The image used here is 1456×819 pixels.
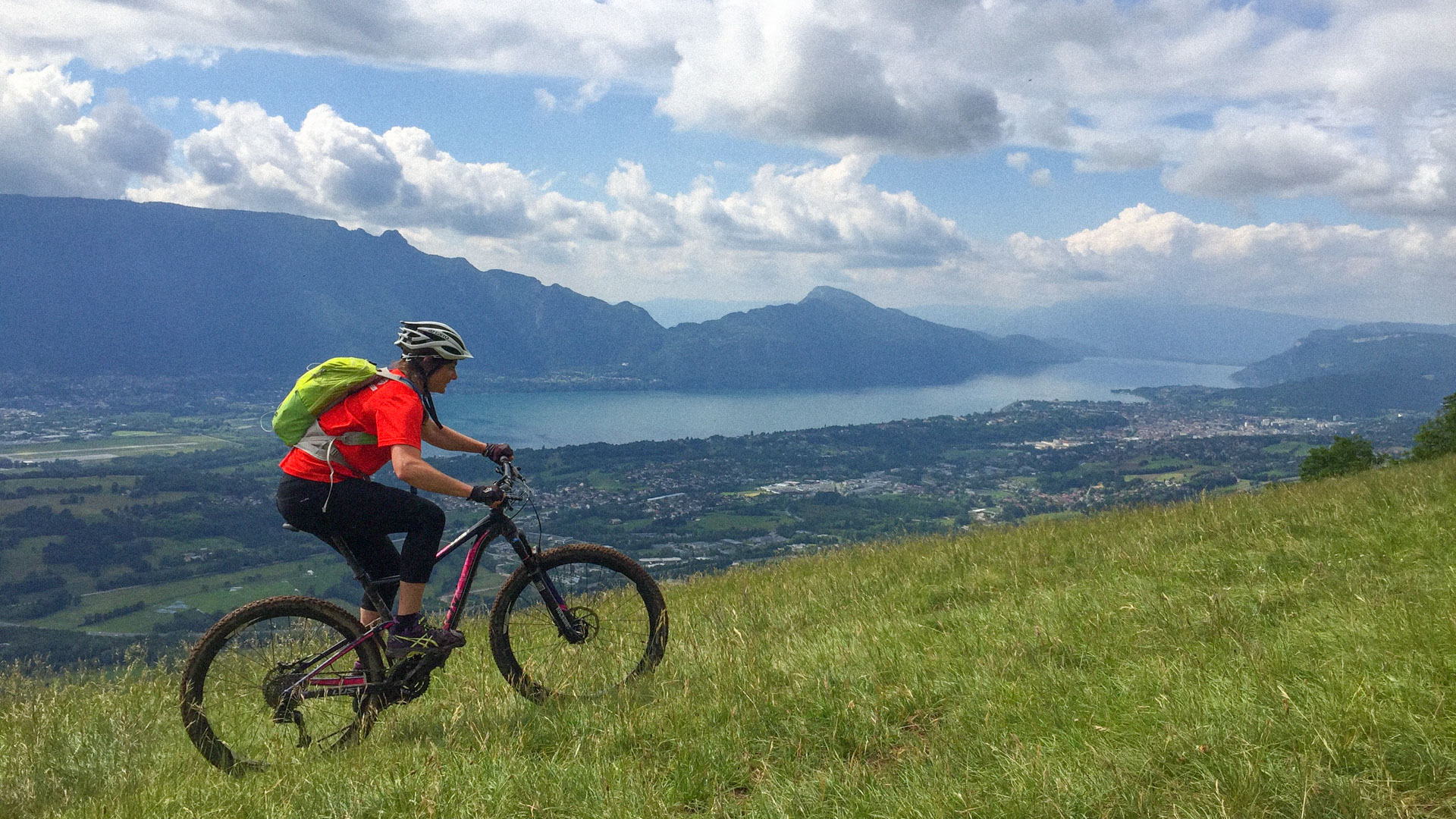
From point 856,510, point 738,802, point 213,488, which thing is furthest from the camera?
point 213,488

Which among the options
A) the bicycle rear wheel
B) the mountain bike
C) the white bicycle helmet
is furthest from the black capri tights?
the white bicycle helmet

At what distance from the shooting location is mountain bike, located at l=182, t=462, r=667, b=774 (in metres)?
5.03

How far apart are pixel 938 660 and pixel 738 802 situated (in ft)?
6.40

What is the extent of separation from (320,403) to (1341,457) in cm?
5081

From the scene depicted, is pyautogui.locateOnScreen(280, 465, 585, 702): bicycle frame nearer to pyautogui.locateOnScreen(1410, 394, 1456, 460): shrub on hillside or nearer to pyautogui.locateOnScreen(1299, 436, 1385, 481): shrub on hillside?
pyautogui.locateOnScreen(1410, 394, 1456, 460): shrub on hillside

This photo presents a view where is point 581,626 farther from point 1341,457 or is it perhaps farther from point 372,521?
point 1341,457

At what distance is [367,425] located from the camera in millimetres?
5137

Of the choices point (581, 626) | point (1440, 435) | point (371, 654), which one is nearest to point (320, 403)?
point (371, 654)

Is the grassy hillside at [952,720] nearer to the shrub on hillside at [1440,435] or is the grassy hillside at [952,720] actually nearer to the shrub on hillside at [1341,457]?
the shrub on hillside at [1440,435]

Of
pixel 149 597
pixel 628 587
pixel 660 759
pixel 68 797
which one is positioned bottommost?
pixel 149 597

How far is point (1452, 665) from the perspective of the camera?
371 cm

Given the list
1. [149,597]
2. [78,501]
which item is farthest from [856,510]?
[78,501]

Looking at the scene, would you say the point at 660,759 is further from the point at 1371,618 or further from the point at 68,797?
the point at 1371,618

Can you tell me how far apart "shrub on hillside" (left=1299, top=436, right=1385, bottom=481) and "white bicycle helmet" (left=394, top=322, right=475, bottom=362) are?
46.6 meters
